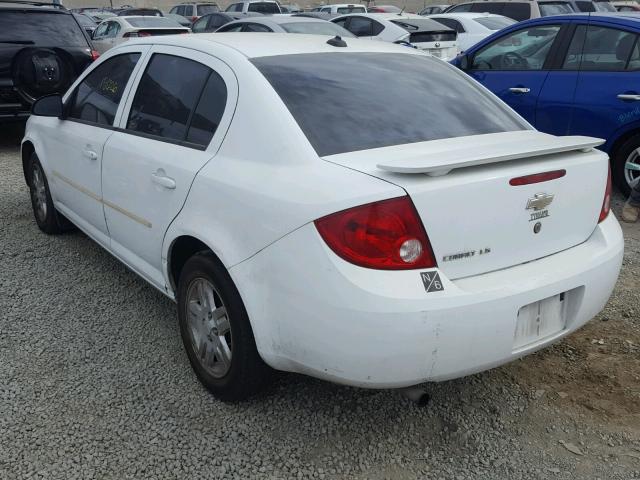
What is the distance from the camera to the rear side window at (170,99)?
3.16 meters

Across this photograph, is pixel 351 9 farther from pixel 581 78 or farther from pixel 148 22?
pixel 581 78

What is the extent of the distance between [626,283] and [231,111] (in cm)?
286

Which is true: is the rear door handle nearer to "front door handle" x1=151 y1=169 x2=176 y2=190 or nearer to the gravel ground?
the gravel ground

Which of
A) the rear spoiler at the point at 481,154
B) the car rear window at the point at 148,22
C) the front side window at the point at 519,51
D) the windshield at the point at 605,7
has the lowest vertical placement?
the windshield at the point at 605,7

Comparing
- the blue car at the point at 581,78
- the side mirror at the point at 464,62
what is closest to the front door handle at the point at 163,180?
the blue car at the point at 581,78

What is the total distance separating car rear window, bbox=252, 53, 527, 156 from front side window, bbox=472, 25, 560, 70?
11.5ft

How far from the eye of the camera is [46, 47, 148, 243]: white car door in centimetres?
384

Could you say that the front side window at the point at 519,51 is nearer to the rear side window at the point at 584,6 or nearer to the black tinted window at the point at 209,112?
the black tinted window at the point at 209,112

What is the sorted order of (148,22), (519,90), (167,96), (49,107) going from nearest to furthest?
(167,96) → (49,107) → (519,90) → (148,22)

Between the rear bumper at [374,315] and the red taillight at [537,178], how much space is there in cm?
33

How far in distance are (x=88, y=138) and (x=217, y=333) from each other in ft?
5.73

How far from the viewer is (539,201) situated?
258 centimetres

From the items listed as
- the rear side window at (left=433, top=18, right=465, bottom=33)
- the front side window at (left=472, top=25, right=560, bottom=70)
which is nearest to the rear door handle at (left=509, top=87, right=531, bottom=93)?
the front side window at (left=472, top=25, right=560, bottom=70)

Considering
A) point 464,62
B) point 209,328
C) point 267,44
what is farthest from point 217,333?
point 464,62
